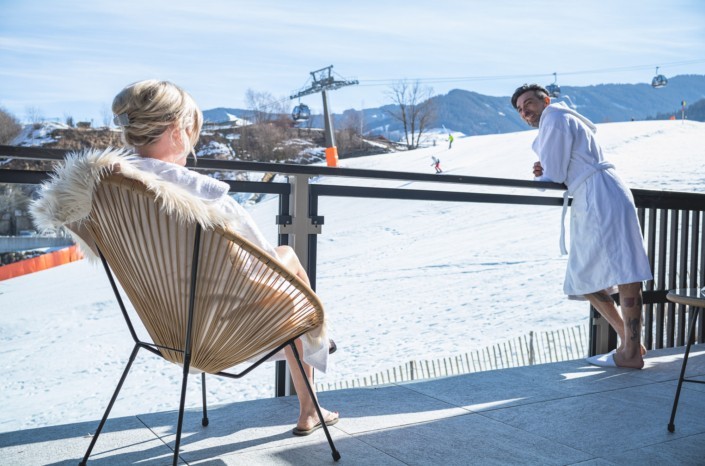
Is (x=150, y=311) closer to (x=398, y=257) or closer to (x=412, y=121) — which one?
(x=398, y=257)

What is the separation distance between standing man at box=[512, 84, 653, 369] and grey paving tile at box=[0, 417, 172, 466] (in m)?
1.98

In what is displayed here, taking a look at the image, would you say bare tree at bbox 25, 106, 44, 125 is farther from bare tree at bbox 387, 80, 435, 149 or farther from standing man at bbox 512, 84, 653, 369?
standing man at bbox 512, 84, 653, 369

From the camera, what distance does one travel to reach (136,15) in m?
122

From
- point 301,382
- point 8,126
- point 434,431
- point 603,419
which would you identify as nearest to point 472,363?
point 603,419

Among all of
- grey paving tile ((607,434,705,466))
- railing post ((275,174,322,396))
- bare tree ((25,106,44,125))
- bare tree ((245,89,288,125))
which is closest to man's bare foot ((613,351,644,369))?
grey paving tile ((607,434,705,466))

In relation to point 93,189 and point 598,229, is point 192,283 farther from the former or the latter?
point 598,229

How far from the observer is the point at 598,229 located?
307cm

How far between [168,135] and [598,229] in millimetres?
2043

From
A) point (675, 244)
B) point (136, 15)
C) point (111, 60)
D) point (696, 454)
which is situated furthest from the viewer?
point (136, 15)

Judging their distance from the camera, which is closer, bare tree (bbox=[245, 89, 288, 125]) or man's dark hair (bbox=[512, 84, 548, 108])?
man's dark hair (bbox=[512, 84, 548, 108])

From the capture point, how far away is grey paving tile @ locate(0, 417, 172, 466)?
1.93 meters

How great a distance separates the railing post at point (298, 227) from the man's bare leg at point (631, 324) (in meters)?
1.45

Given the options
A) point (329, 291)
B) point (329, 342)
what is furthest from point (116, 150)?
point (329, 291)

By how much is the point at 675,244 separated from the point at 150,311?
119 inches
